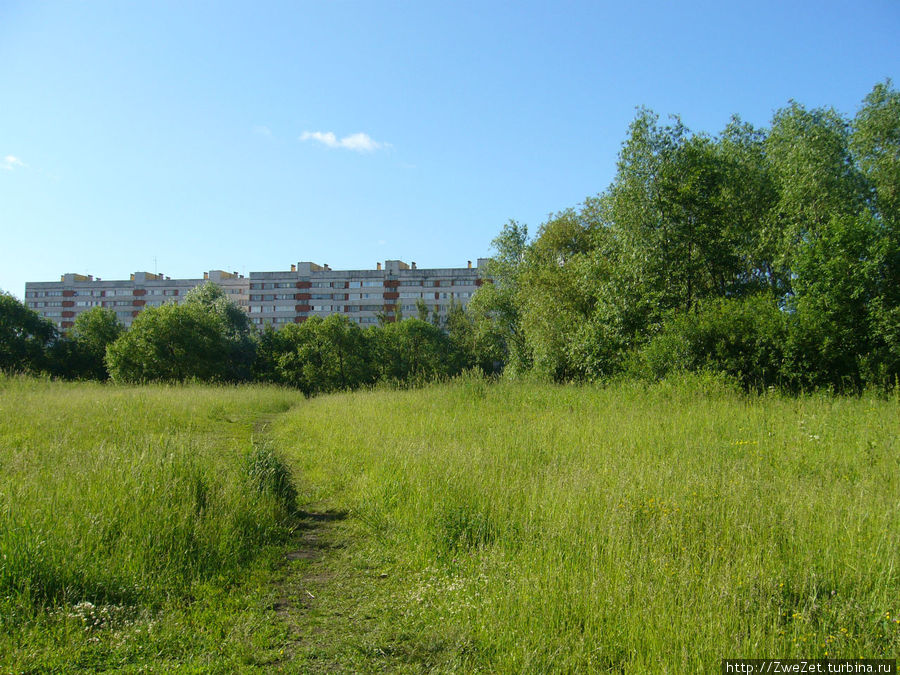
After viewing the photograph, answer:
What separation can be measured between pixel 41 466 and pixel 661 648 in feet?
22.3

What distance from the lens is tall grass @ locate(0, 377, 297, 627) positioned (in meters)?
3.92

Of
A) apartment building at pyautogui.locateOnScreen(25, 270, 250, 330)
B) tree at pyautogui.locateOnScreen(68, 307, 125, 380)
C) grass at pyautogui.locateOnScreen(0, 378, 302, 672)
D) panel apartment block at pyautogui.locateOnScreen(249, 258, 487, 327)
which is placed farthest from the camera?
apartment building at pyautogui.locateOnScreen(25, 270, 250, 330)

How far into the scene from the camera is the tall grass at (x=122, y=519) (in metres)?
3.92

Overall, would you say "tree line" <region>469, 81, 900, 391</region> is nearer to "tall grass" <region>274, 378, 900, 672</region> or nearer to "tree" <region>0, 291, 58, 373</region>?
"tall grass" <region>274, 378, 900, 672</region>

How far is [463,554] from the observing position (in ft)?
15.8

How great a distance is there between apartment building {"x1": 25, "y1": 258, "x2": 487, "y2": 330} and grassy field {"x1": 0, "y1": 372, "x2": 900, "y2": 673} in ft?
282

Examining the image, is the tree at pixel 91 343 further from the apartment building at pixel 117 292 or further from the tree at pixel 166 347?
the apartment building at pixel 117 292

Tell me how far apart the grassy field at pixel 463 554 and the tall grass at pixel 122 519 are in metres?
0.02

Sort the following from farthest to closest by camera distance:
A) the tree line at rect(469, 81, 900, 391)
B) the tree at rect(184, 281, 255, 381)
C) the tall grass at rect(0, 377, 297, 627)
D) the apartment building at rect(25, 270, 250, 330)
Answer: the apartment building at rect(25, 270, 250, 330)
the tree at rect(184, 281, 255, 381)
the tree line at rect(469, 81, 900, 391)
the tall grass at rect(0, 377, 297, 627)

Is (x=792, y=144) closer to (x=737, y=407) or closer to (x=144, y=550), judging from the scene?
(x=737, y=407)

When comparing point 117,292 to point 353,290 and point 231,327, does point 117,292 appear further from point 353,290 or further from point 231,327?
point 231,327

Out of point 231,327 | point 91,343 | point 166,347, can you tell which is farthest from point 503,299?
point 91,343

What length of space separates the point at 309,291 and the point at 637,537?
101m

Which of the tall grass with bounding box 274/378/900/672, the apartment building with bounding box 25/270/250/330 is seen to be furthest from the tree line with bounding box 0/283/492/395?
the apartment building with bounding box 25/270/250/330
